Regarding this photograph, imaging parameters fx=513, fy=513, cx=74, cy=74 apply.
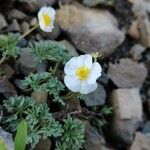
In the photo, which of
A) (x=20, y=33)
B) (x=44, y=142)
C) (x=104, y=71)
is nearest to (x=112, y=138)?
(x=104, y=71)

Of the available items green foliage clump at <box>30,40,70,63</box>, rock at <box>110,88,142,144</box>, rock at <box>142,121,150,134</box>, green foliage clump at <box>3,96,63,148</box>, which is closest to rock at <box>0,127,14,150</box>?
green foliage clump at <box>3,96,63,148</box>

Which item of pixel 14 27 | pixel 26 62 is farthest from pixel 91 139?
pixel 14 27

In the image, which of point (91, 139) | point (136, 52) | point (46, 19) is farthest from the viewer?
point (136, 52)

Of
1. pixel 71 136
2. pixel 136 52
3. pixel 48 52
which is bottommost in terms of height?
pixel 136 52

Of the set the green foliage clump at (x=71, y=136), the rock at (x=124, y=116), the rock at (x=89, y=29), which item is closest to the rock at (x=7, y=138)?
the green foliage clump at (x=71, y=136)

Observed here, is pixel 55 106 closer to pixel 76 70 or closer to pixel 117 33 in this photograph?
pixel 76 70

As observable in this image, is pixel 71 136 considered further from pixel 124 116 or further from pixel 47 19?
pixel 47 19

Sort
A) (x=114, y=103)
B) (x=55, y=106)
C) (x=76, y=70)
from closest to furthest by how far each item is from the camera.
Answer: (x=76, y=70), (x=55, y=106), (x=114, y=103)
